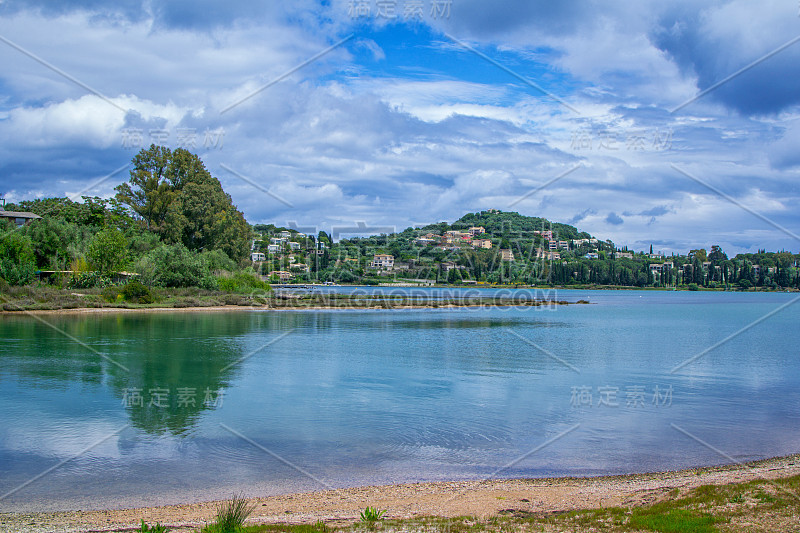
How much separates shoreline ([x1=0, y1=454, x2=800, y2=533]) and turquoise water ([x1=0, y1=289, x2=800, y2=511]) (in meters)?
0.64

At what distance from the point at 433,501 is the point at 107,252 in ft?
172

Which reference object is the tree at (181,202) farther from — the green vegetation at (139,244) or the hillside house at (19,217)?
the hillside house at (19,217)

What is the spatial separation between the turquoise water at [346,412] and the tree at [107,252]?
20.9 m

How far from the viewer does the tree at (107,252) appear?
178ft

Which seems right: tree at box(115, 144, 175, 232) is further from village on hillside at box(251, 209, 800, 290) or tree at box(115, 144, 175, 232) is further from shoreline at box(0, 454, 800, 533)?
shoreline at box(0, 454, 800, 533)

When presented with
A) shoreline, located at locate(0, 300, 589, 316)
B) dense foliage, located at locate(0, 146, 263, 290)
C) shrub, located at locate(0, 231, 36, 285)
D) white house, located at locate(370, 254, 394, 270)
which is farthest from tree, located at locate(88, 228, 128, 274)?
white house, located at locate(370, 254, 394, 270)

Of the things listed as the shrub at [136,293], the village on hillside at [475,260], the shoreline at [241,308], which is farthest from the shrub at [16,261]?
the village on hillside at [475,260]

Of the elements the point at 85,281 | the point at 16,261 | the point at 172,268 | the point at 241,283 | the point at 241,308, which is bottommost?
the point at 241,308

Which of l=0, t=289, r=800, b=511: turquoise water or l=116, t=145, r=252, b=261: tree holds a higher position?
l=116, t=145, r=252, b=261: tree

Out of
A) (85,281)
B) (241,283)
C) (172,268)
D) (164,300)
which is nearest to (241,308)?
(164,300)

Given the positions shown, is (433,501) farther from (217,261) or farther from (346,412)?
(217,261)

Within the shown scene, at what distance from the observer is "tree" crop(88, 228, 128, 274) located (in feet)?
178

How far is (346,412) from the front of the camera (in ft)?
55.6

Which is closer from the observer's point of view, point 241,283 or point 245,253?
point 241,283
